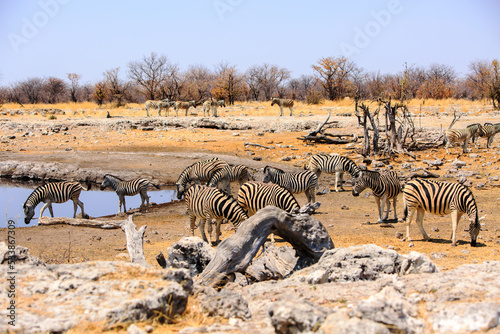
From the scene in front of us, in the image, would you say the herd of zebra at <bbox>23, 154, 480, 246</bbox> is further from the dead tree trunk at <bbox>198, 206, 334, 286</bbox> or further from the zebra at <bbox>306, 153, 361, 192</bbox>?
the dead tree trunk at <bbox>198, 206, 334, 286</bbox>

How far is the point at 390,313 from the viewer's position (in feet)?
12.1

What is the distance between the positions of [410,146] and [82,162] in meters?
13.2

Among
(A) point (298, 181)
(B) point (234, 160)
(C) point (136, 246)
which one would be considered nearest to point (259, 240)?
(C) point (136, 246)

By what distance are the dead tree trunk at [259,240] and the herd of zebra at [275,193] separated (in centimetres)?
214

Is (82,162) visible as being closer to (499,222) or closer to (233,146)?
(233,146)

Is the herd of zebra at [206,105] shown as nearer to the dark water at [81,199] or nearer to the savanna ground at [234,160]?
the savanna ground at [234,160]

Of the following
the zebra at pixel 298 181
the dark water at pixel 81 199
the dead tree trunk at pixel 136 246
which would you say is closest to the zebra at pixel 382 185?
the zebra at pixel 298 181

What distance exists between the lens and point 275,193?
1020cm

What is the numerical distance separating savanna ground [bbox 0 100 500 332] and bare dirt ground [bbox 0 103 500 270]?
0.03 meters

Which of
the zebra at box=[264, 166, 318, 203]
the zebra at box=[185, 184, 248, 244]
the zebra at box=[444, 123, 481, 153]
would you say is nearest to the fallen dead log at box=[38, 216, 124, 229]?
the zebra at box=[185, 184, 248, 244]

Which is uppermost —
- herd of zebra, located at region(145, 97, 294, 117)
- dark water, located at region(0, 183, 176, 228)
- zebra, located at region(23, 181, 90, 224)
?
herd of zebra, located at region(145, 97, 294, 117)

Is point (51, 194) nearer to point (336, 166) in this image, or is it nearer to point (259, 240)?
point (336, 166)

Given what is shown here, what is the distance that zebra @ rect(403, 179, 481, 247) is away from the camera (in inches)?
358

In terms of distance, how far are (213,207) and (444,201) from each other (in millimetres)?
4342
